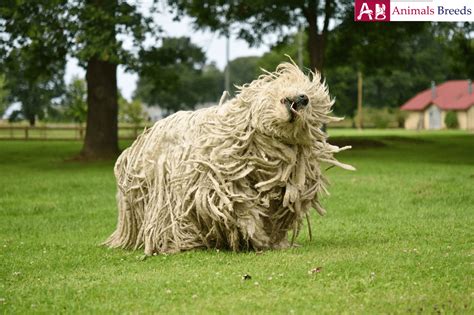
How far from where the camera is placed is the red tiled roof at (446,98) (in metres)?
84.4

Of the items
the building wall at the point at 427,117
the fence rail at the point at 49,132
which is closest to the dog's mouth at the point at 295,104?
the fence rail at the point at 49,132

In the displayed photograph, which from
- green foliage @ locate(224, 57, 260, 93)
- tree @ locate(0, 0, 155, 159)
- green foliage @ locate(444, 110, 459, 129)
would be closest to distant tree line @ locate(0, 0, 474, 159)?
tree @ locate(0, 0, 155, 159)

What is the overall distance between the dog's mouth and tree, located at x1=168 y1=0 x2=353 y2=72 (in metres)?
21.8

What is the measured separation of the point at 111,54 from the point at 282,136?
16.3 meters

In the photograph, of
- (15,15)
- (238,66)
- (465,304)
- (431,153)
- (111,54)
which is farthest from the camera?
(238,66)

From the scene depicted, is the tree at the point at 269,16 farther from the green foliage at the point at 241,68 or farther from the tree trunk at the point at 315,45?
the green foliage at the point at 241,68

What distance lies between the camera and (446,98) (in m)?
87.1

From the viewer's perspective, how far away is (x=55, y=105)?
88.3m

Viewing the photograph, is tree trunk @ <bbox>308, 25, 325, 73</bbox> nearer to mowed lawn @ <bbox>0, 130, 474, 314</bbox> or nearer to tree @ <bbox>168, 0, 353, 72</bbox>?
tree @ <bbox>168, 0, 353, 72</bbox>

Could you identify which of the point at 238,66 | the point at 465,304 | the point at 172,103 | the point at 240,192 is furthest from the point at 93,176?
the point at 238,66

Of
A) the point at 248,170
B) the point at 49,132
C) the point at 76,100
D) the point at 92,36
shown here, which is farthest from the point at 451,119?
the point at 248,170

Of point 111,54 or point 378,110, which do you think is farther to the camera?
point 378,110

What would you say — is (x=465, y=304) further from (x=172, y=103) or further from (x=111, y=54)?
(x=172, y=103)

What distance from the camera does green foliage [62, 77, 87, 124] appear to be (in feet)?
213
